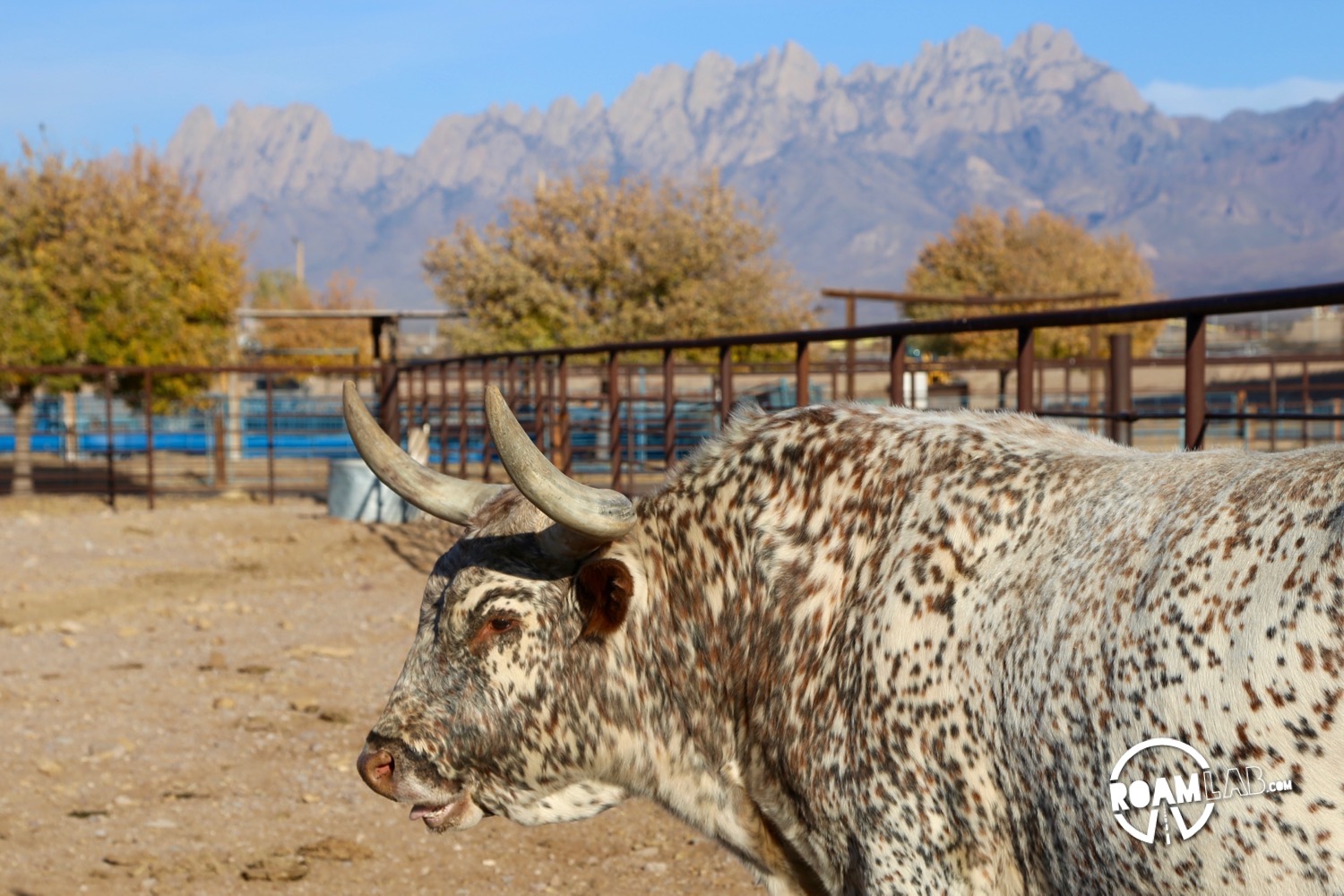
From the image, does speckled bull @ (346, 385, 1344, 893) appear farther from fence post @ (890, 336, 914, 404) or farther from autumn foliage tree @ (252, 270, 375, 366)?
autumn foliage tree @ (252, 270, 375, 366)

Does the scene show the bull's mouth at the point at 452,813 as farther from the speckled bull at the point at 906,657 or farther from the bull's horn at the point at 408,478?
the bull's horn at the point at 408,478

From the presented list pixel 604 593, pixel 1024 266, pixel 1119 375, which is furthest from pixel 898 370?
pixel 1024 266

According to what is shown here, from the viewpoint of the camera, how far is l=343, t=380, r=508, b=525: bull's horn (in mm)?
2391

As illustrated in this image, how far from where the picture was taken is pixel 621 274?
96.5ft

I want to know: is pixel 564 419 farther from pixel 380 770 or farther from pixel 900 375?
pixel 380 770

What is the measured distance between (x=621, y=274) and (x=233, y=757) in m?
24.7

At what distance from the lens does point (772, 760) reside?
2.12m

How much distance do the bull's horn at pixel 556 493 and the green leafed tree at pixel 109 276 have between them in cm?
1756

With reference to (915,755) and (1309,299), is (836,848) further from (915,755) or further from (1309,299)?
(1309,299)

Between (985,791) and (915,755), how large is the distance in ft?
0.35

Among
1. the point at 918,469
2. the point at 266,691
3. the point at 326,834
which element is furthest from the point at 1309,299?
the point at 266,691

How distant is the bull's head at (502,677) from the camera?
2.37 meters

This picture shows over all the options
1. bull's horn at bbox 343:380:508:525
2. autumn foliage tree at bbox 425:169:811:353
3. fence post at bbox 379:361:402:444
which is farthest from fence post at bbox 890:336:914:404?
autumn foliage tree at bbox 425:169:811:353

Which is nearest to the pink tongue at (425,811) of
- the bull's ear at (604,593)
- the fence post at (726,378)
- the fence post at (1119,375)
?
the bull's ear at (604,593)
